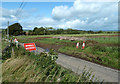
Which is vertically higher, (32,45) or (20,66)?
(32,45)

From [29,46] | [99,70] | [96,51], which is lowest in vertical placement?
[99,70]

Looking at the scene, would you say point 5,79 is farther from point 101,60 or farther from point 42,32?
point 42,32

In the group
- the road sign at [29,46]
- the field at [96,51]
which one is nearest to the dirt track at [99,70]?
the field at [96,51]

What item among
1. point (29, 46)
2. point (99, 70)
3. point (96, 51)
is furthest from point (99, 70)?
point (29, 46)

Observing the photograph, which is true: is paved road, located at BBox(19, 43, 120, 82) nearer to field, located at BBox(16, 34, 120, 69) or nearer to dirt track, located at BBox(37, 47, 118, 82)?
dirt track, located at BBox(37, 47, 118, 82)

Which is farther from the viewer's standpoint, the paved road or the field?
the field

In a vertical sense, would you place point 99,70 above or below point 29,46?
below

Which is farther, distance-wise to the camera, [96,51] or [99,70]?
[96,51]

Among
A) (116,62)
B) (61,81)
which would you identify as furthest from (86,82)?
(116,62)

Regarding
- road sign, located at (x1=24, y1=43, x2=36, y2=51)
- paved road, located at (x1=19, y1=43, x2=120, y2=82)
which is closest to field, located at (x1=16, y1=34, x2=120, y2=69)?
paved road, located at (x1=19, y1=43, x2=120, y2=82)

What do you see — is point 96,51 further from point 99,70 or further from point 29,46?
point 29,46

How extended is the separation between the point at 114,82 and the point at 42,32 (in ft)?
243

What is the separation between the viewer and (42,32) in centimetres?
7719

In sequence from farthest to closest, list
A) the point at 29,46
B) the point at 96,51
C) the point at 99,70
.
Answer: the point at 96,51 → the point at 29,46 → the point at 99,70
